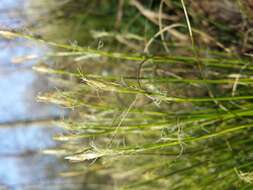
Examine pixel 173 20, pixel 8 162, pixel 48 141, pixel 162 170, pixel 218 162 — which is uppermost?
pixel 173 20

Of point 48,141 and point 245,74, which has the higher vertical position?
point 245,74

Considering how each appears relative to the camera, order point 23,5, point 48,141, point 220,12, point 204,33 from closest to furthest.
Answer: point 204,33 < point 220,12 < point 23,5 < point 48,141

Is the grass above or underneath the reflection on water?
above

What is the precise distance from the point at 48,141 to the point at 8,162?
0.99 ft

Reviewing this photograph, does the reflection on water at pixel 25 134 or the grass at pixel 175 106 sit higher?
the grass at pixel 175 106

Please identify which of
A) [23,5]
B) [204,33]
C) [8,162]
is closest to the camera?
[204,33]

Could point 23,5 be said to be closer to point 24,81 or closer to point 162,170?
point 24,81

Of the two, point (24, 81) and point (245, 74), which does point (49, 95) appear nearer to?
point (245, 74)

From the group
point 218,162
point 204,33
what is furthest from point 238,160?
point 204,33

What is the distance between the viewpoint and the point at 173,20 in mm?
1146

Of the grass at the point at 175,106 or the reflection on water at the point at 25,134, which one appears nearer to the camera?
the grass at the point at 175,106

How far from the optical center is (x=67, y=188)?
1.62 metres

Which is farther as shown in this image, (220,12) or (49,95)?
(220,12)

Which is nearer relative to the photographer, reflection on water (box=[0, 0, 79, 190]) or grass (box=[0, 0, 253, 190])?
grass (box=[0, 0, 253, 190])
